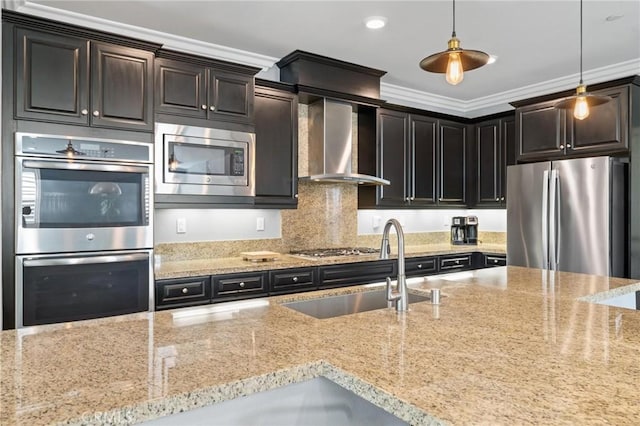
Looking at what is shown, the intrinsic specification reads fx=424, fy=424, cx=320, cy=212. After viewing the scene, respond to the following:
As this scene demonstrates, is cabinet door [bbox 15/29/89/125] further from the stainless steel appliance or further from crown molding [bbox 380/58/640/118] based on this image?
crown molding [bbox 380/58/640/118]

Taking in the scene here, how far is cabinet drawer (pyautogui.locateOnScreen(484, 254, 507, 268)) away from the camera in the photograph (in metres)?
4.30

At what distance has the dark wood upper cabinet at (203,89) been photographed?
2.90 m

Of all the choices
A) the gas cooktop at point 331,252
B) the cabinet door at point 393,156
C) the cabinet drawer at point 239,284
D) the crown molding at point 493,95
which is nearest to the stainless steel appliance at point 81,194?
the cabinet drawer at point 239,284

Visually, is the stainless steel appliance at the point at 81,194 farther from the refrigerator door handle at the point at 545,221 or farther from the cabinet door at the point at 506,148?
the cabinet door at the point at 506,148

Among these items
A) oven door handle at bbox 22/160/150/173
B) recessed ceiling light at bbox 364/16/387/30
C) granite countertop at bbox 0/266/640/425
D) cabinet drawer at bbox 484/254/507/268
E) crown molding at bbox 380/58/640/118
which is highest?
recessed ceiling light at bbox 364/16/387/30

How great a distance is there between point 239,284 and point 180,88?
1429 millimetres

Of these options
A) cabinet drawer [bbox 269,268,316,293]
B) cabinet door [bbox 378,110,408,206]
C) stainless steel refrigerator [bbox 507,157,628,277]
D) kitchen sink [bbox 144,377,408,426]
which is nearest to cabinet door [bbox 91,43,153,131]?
cabinet drawer [bbox 269,268,316,293]

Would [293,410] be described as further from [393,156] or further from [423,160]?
[423,160]

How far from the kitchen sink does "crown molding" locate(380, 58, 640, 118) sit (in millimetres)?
3720

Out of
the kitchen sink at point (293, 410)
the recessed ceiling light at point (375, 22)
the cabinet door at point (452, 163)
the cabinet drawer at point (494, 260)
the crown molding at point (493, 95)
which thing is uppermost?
the recessed ceiling light at point (375, 22)

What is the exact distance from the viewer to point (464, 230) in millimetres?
4977

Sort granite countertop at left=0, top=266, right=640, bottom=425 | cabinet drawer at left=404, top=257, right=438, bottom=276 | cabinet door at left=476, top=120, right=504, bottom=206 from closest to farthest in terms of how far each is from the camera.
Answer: granite countertop at left=0, top=266, right=640, bottom=425, cabinet drawer at left=404, top=257, right=438, bottom=276, cabinet door at left=476, top=120, right=504, bottom=206

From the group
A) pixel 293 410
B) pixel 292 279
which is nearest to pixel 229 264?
pixel 292 279

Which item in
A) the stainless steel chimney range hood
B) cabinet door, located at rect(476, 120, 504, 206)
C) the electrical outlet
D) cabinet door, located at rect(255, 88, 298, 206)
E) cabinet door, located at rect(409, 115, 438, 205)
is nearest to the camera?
the electrical outlet
